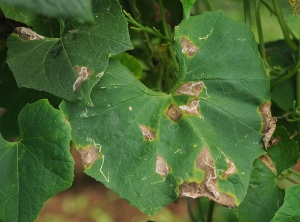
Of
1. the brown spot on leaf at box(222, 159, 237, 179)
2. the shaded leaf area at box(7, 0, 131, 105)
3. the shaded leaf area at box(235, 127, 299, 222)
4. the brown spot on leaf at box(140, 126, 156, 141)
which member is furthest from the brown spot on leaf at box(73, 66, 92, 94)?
the shaded leaf area at box(235, 127, 299, 222)

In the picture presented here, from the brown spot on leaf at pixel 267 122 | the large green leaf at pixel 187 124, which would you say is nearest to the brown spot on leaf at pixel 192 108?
the large green leaf at pixel 187 124

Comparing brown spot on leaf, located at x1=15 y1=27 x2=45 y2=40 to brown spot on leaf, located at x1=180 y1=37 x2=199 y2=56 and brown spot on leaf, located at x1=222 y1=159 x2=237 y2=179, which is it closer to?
brown spot on leaf, located at x1=180 y1=37 x2=199 y2=56

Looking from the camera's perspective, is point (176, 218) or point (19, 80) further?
point (176, 218)

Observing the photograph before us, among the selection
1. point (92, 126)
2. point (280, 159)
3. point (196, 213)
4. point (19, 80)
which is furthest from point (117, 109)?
point (196, 213)

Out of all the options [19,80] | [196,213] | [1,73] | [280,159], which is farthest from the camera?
[196,213]

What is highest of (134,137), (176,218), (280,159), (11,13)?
(11,13)

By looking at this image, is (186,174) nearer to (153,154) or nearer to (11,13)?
(153,154)

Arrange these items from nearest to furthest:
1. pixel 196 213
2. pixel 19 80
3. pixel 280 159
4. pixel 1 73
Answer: pixel 19 80 < pixel 280 159 < pixel 1 73 < pixel 196 213

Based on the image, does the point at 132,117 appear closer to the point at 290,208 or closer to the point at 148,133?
the point at 148,133
